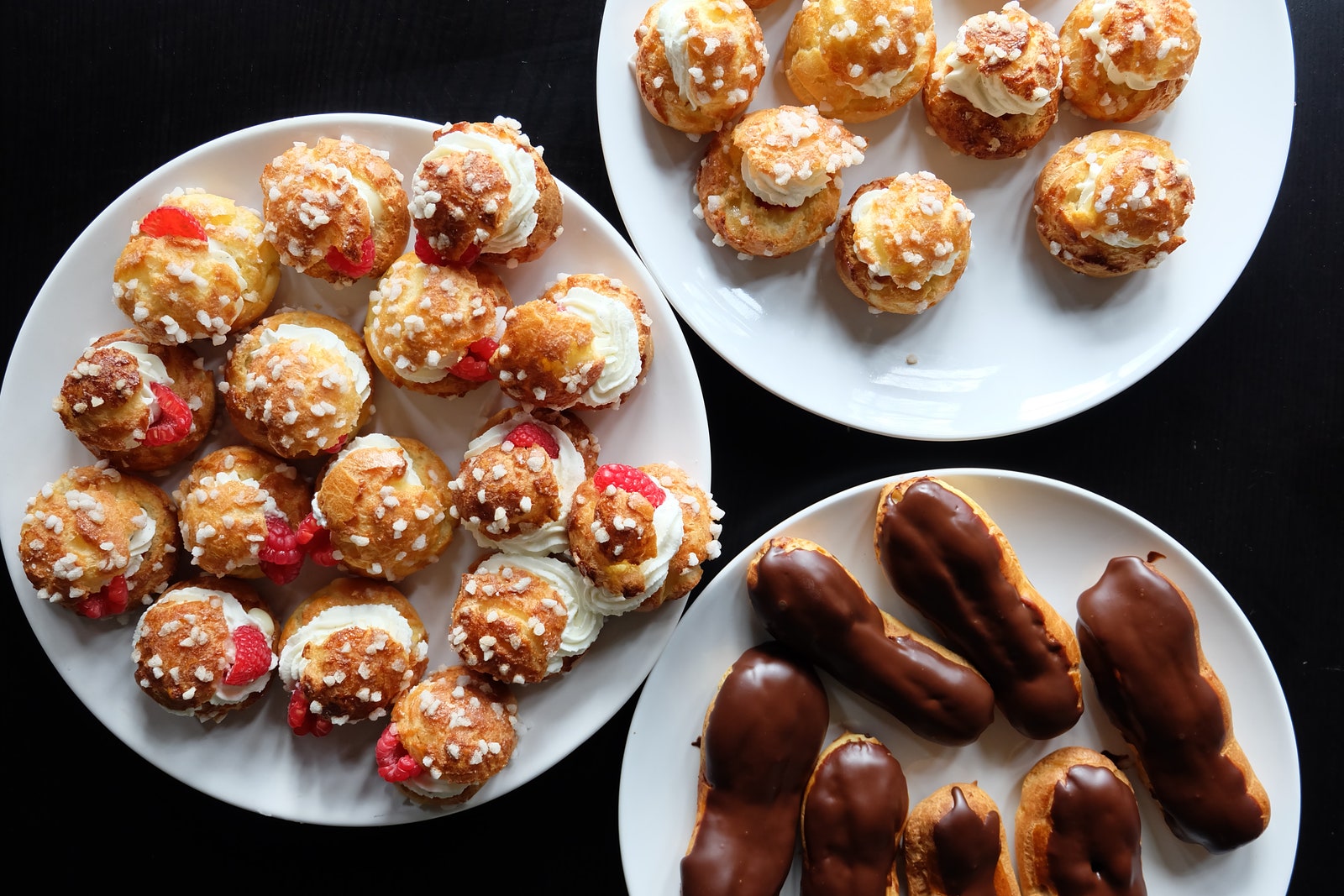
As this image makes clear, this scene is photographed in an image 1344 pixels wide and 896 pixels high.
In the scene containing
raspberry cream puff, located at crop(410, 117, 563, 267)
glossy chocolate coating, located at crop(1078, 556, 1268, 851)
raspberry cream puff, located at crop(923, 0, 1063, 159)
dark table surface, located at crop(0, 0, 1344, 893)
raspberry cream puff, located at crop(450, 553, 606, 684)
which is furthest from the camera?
dark table surface, located at crop(0, 0, 1344, 893)

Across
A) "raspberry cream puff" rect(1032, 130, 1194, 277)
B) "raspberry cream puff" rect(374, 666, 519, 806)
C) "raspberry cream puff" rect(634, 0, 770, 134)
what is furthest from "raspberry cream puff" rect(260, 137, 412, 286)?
"raspberry cream puff" rect(1032, 130, 1194, 277)

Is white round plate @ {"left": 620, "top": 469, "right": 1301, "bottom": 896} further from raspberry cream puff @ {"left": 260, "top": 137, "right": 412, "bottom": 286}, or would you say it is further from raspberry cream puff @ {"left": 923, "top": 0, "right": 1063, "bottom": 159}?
raspberry cream puff @ {"left": 260, "top": 137, "right": 412, "bottom": 286}

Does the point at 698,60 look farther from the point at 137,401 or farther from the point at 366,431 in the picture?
the point at 137,401

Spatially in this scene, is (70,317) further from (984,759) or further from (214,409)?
(984,759)

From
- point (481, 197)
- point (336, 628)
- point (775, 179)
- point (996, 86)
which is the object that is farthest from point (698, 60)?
point (336, 628)

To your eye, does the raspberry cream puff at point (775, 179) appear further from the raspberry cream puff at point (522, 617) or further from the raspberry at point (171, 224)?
the raspberry at point (171, 224)

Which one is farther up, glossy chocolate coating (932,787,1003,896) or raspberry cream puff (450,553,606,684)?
raspberry cream puff (450,553,606,684)

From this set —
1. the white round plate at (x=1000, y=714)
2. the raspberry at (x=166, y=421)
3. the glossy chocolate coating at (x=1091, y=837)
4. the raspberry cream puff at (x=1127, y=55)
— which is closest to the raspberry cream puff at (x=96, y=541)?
the raspberry at (x=166, y=421)

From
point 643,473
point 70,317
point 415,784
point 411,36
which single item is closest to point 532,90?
point 411,36
